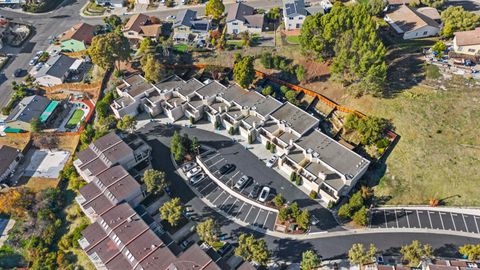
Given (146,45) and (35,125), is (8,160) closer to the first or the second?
(35,125)

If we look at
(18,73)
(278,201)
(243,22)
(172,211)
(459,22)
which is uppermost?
(459,22)

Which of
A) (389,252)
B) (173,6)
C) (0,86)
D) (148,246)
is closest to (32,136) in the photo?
(0,86)

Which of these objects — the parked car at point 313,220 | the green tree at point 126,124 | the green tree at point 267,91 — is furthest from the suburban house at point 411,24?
the green tree at point 126,124

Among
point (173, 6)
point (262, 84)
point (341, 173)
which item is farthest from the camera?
point (173, 6)

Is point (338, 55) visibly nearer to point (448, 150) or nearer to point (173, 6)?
point (448, 150)

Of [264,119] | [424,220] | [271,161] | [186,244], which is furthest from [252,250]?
[424,220]

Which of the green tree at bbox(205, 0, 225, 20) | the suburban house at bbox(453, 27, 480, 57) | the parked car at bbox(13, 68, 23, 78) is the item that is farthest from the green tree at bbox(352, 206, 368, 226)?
the parked car at bbox(13, 68, 23, 78)
